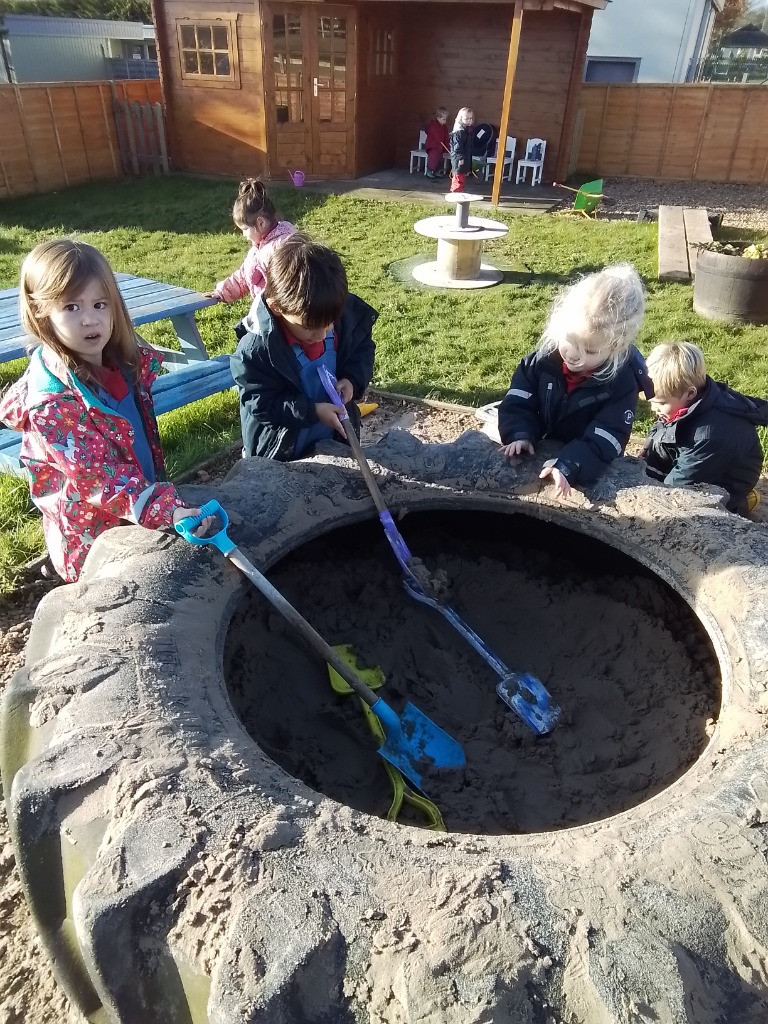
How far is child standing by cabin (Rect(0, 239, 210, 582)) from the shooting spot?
1.77 metres

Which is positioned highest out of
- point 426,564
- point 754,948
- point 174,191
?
point 754,948

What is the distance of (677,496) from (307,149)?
10686mm

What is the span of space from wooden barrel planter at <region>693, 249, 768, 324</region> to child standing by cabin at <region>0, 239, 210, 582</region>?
511 cm

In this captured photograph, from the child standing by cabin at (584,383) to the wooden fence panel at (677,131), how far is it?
10.9 meters

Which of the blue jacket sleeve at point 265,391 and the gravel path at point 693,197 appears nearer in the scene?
the blue jacket sleeve at point 265,391

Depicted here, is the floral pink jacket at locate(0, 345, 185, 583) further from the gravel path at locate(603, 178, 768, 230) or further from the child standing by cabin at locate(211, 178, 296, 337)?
the gravel path at locate(603, 178, 768, 230)

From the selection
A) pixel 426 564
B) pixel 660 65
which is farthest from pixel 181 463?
pixel 660 65

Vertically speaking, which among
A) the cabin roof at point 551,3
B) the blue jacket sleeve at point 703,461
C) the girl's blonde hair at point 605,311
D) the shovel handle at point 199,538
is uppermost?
the cabin roof at point 551,3

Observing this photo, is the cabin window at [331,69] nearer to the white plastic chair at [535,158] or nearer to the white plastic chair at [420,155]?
the white plastic chair at [420,155]

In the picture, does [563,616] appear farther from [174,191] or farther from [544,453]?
[174,191]

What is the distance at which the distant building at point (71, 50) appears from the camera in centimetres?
1844

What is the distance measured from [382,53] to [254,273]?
9420 mm

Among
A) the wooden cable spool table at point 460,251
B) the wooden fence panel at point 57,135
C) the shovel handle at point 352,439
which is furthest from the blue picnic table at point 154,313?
the wooden fence panel at point 57,135

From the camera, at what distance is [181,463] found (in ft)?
12.2
